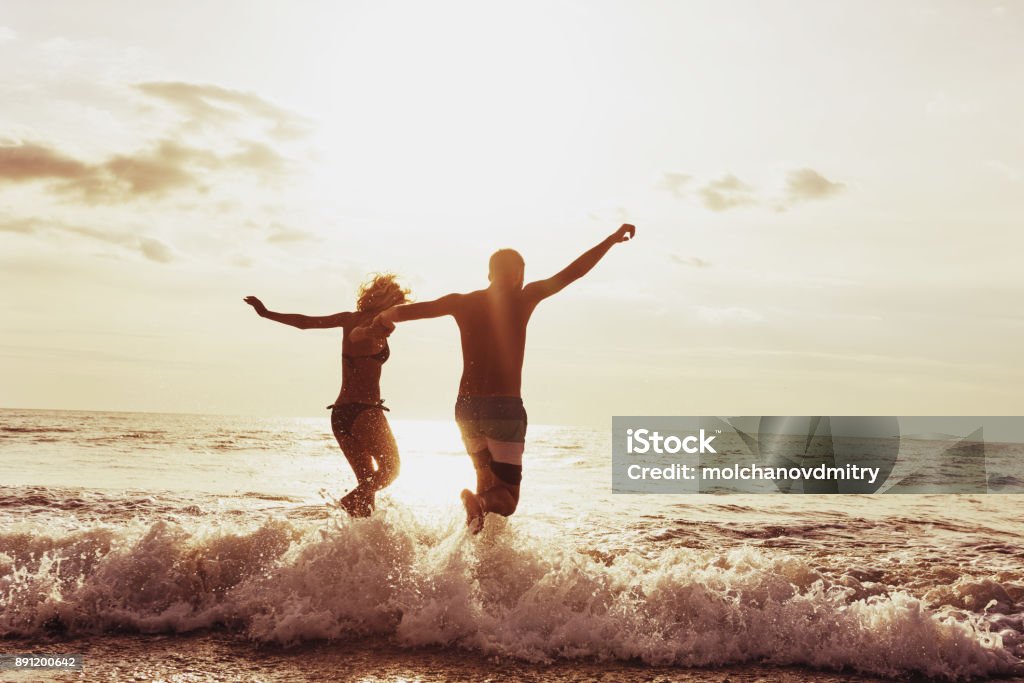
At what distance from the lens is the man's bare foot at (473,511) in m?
Answer: 5.09

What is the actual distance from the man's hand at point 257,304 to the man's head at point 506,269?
1894mm

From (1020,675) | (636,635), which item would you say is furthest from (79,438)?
(1020,675)

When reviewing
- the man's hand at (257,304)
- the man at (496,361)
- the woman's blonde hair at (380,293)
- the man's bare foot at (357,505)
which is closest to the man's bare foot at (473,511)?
the man at (496,361)

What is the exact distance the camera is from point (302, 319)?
5.94 m

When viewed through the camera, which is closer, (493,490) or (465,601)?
(465,601)

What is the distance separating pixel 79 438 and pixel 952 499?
22268mm

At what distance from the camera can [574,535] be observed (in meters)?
8.29

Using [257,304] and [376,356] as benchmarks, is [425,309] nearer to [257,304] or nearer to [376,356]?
[376,356]

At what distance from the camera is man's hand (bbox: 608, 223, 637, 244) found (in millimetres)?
5035

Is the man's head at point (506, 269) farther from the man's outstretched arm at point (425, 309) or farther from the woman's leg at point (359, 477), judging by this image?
the woman's leg at point (359, 477)

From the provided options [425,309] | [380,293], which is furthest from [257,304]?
[425,309]

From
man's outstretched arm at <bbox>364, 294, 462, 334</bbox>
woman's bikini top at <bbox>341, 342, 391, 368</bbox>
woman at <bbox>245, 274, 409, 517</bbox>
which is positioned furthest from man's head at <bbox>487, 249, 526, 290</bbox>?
woman's bikini top at <bbox>341, 342, 391, 368</bbox>

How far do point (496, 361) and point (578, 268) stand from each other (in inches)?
32.2

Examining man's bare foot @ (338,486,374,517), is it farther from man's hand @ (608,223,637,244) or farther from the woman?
man's hand @ (608,223,637,244)
